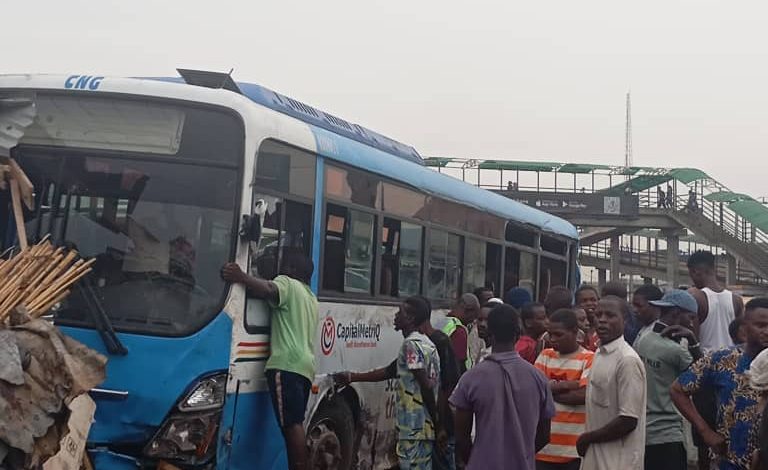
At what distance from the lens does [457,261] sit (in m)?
9.31

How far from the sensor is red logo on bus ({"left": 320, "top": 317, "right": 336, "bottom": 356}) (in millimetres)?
6738

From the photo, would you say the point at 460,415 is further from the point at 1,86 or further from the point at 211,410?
the point at 1,86

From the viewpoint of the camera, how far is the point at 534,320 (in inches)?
270

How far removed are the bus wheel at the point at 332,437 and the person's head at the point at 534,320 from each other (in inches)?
60.5

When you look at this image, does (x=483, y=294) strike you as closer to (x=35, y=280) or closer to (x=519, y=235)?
(x=519, y=235)

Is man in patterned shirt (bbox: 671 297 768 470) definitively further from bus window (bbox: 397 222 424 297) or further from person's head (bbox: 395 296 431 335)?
bus window (bbox: 397 222 424 297)

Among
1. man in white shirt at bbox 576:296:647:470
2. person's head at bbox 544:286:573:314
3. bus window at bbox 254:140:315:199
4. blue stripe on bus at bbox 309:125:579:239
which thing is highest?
blue stripe on bus at bbox 309:125:579:239

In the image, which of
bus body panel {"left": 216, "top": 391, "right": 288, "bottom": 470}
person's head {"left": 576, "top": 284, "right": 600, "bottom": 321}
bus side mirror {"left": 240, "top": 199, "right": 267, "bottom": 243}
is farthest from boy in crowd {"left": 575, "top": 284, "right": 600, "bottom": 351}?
bus side mirror {"left": 240, "top": 199, "right": 267, "bottom": 243}

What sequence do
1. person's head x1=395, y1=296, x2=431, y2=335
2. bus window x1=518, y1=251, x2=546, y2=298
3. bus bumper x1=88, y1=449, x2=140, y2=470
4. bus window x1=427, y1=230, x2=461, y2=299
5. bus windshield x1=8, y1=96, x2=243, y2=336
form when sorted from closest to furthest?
bus bumper x1=88, y1=449, x2=140, y2=470 → bus windshield x1=8, y1=96, x2=243, y2=336 → person's head x1=395, y1=296, x2=431, y2=335 → bus window x1=427, y1=230, x2=461, y2=299 → bus window x1=518, y1=251, x2=546, y2=298

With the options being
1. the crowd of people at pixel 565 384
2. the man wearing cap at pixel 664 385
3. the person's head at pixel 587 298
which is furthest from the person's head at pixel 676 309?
the person's head at pixel 587 298

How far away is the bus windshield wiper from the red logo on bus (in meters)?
1.79

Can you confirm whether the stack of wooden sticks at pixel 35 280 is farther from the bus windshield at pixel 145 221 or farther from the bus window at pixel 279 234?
the bus window at pixel 279 234

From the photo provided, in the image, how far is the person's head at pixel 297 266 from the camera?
241 inches

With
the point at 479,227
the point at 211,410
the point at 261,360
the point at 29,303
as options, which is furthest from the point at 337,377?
the point at 479,227
